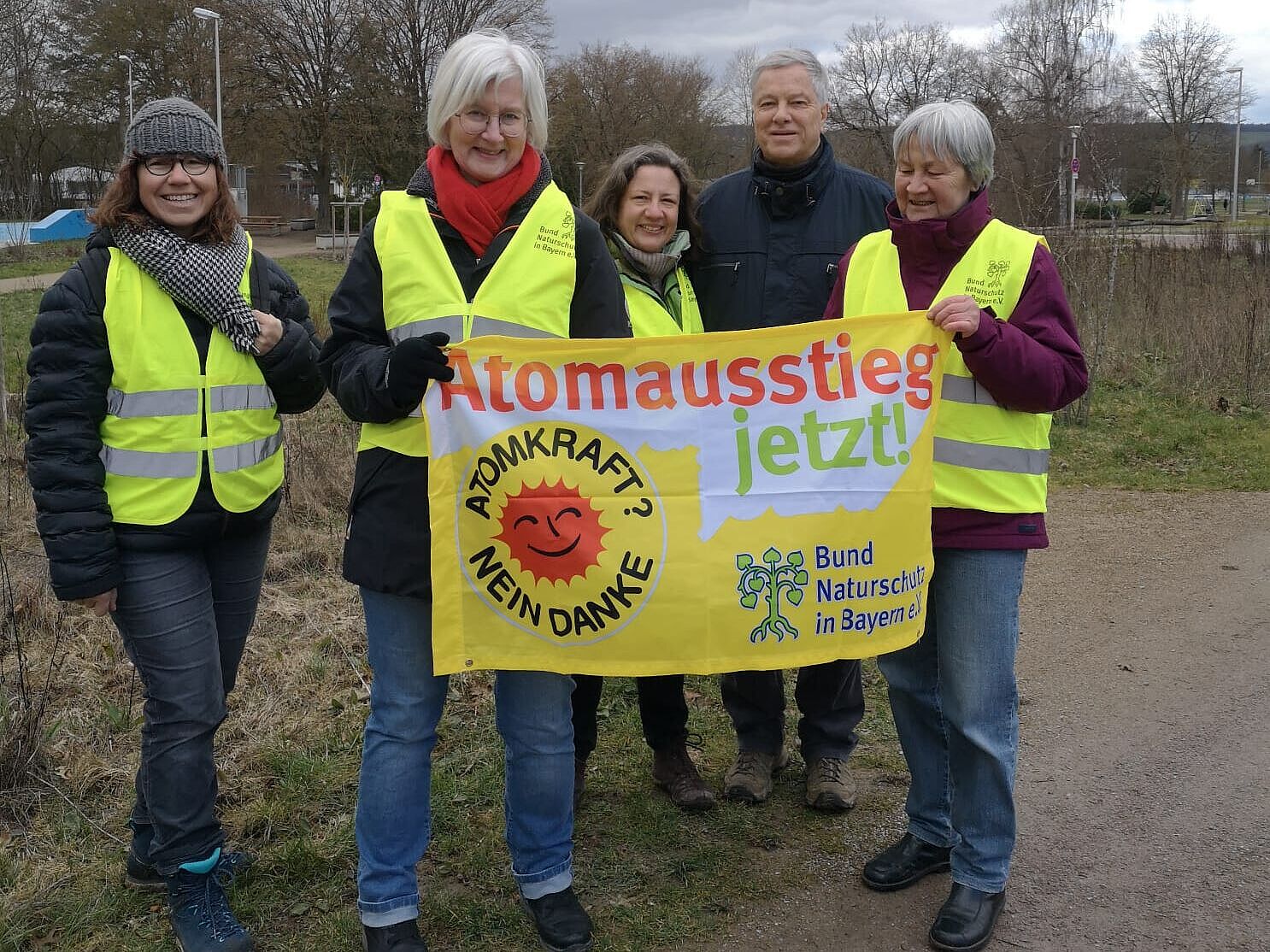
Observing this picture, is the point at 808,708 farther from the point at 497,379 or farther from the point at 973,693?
the point at 497,379

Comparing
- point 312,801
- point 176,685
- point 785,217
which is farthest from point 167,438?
point 785,217

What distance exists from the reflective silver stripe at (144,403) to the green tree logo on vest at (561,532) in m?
0.83

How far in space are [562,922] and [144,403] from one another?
1825mm

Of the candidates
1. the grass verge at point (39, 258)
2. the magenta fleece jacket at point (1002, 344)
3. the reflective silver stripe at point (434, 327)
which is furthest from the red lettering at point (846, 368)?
the grass verge at point (39, 258)

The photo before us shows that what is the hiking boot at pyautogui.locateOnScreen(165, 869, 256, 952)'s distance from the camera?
10.2 ft

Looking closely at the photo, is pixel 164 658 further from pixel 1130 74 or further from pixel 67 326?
pixel 1130 74

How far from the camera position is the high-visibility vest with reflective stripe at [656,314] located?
144 inches

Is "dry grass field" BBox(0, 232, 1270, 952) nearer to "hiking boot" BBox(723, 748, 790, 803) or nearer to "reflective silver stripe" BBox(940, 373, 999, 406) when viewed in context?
"hiking boot" BBox(723, 748, 790, 803)

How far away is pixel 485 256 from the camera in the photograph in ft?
9.56

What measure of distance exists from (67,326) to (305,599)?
318 centimetres

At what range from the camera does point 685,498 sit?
3.09 metres

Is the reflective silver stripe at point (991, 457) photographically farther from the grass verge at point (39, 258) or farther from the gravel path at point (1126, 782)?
the grass verge at point (39, 258)

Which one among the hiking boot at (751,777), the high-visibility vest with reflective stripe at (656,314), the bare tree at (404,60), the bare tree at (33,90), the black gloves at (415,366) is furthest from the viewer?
the bare tree at (404,60)

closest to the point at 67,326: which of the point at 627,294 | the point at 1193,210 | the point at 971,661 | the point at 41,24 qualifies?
the point at 627,294
